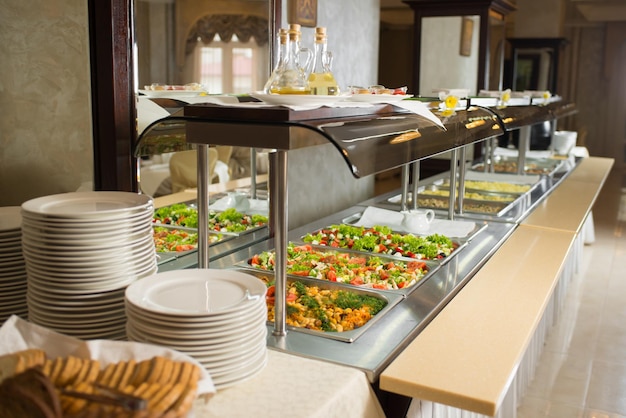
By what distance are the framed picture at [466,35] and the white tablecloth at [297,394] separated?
13.1ft

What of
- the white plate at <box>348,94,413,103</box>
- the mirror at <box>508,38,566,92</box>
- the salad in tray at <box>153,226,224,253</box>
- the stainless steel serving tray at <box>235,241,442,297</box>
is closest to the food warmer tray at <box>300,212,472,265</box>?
the stainless steel serving tray at <box>235,241,442,297</box>

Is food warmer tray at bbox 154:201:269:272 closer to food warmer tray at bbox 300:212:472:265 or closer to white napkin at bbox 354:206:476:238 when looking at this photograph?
food warmer tray at bbox 300:212:472:265

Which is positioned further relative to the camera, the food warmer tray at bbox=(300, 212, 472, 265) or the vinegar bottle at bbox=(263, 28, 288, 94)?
the food warmer tray at bbox=(300, 212, 472, 265)

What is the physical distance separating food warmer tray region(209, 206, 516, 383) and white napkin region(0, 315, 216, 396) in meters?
0.38

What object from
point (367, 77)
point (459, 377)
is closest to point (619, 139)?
point (367, 77)

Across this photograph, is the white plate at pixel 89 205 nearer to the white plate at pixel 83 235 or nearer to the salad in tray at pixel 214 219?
→ the white plate at pixel 83 235

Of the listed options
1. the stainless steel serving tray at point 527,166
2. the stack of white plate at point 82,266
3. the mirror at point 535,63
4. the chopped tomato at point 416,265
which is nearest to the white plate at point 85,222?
the stack of white plate at point 82,266

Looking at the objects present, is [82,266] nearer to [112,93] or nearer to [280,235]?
[280,235]

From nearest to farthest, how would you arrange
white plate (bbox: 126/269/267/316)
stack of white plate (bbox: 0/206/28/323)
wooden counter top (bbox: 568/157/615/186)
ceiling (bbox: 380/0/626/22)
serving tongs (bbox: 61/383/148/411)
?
serving tongs (bbox: 61/383/148/411), white plate (bbox: 126/269/267/316), stack of white plate (bbox: 0/206/28/323), wooden counter top (bbox: 568/157/615/186), ceiling (bbox: 380/0/626/22)

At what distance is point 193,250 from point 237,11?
0.78 m

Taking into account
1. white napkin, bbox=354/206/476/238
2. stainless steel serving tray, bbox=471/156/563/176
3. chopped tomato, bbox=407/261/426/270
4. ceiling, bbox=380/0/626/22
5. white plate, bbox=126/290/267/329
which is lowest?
chopped tomato, bbox=407/261/426/270

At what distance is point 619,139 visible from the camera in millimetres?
11094

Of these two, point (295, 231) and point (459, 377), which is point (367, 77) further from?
point (459, 377)

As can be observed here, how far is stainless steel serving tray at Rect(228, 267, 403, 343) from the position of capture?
57.7 inches
